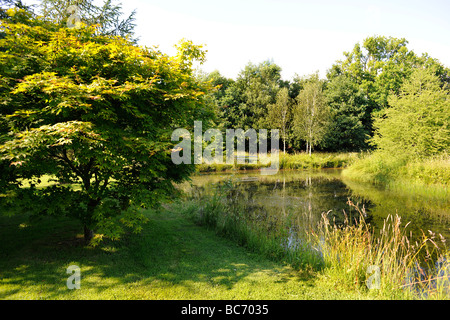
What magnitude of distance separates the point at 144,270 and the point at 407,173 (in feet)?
52.5

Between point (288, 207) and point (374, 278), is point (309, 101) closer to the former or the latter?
point (288, 207)

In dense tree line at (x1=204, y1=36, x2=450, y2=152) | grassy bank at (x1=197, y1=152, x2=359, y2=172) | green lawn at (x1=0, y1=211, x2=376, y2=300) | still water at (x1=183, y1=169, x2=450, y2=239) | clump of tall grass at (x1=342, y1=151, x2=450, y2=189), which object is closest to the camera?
green lawn at (x1=0, y1=211, x2=376, y2=300)

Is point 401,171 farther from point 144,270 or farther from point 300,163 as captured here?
point 144,270

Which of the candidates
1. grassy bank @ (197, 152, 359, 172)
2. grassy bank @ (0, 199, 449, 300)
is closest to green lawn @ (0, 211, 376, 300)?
grassy bank @ (0, 199, 449, 300)

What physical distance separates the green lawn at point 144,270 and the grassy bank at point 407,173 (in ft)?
37.9

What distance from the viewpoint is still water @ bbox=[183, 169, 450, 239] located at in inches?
329

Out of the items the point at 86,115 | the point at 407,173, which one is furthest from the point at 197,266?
the point at 407,173

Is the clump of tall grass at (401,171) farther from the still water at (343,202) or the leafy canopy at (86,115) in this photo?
the leafy canopy at (86,115)

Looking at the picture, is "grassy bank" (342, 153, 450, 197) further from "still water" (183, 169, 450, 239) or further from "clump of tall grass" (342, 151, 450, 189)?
"still water" (183, 169, 450, 239)

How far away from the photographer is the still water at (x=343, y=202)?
8352mm

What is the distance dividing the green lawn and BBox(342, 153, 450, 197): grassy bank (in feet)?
37.9

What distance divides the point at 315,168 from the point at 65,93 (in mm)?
23932

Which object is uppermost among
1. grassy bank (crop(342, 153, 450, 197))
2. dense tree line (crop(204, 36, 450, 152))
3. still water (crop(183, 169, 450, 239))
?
dense tree line (crop(204, 36, 450, 152))
